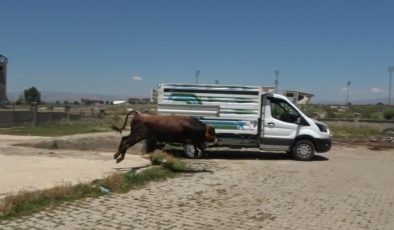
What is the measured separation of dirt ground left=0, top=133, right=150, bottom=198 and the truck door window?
453 cm

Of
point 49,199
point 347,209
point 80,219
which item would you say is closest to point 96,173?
point 49,199

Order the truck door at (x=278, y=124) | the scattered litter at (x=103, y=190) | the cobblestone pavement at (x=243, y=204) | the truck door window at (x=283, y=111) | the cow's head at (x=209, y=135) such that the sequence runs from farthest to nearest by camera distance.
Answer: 1. the truck door window at (x=283, y=111)
2. the truck door at (x=278, y=124)
3. the cow's head at (x=209, y=135)
4. the scattered litter at (x=103, y=190)
5. the cobblestone pavement at (x=243, y=204)

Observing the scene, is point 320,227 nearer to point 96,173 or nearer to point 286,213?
point 286,213

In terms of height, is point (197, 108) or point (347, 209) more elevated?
point (197, 108)

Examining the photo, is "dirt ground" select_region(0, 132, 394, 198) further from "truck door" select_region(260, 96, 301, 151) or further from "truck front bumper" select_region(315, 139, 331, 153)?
"truck front bumper" select_region(315, 139, 331, 153)

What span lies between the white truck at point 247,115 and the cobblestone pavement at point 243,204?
2.53m

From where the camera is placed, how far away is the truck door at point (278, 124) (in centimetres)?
1866

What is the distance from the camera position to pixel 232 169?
51.3 ft

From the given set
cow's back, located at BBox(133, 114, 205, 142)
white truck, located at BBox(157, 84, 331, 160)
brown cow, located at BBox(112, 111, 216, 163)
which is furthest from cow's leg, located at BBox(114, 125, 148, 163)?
white truck, located at BBox(157, 84, 331, 160)

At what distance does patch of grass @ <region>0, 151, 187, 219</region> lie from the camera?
888cm

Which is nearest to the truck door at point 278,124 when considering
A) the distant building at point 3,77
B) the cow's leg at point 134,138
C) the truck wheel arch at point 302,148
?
the truck wheel arch at point 302,148

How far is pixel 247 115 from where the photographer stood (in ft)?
60.7

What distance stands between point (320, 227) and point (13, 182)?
598 cm

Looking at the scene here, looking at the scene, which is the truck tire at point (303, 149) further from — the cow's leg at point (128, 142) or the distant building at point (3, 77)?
the distant building at point (3, 77)
